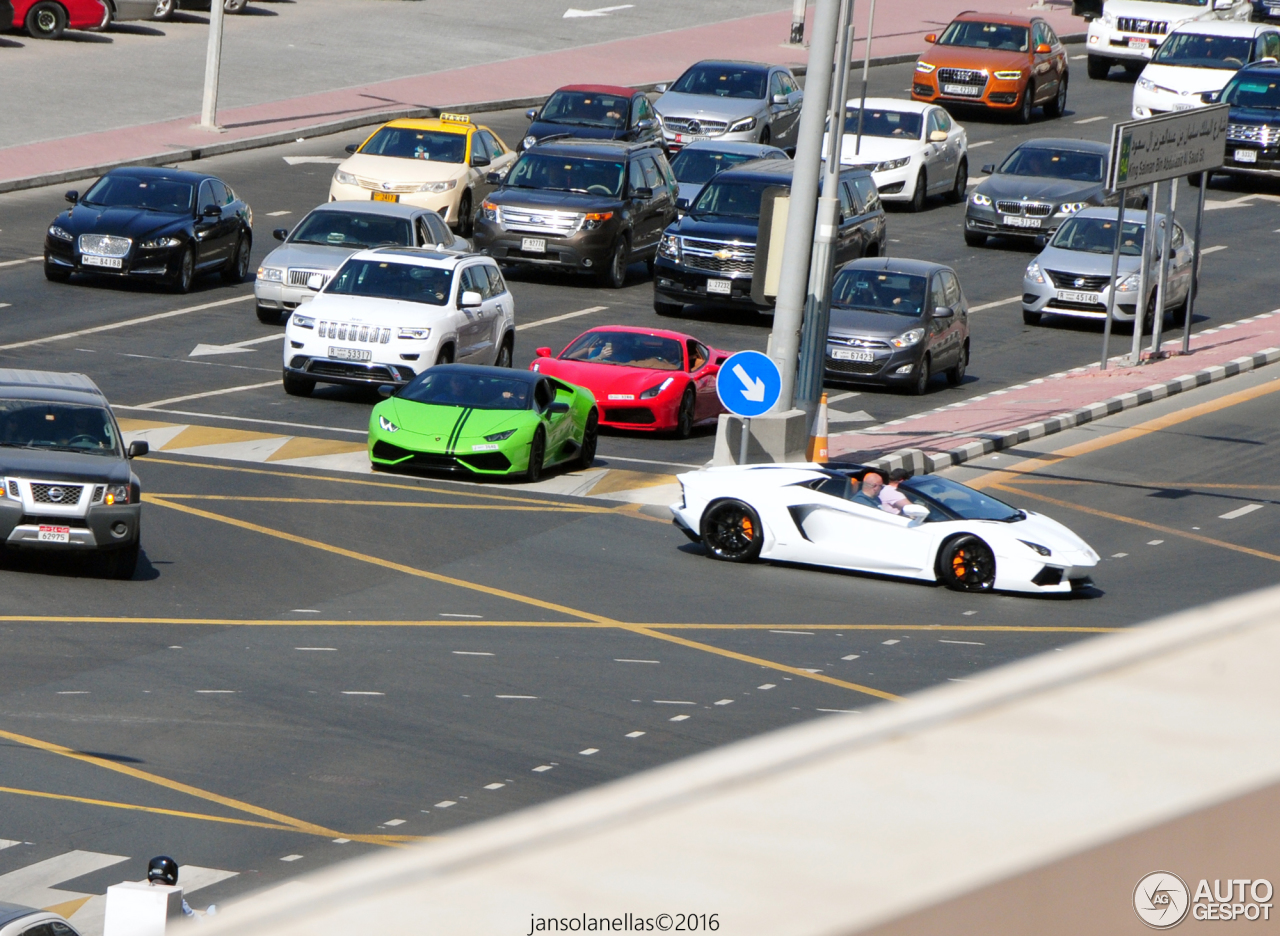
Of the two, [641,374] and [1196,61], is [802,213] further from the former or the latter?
[1196,61]

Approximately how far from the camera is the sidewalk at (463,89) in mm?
37156

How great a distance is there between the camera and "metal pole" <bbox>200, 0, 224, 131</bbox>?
38.4 m

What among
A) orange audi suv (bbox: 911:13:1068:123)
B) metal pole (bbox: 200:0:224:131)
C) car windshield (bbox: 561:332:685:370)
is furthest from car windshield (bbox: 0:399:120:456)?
orange audi suv (bbox: 911:13:1068:123)

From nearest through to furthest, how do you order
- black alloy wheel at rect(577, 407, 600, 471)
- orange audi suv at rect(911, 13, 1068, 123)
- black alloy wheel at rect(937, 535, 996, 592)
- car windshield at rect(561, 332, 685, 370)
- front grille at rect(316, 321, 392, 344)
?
black alloy wheel at rect(937, 535, 996, 592), black alloy wheel at rect(577, 407, 600, 471), front grille at rect(316, 321, 392, 344), car windshield at rect(561, 332, 685, 370), orange audi suv at rect(911, 13, 1068, 123)

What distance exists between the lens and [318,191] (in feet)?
121

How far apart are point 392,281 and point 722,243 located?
6.39 metres

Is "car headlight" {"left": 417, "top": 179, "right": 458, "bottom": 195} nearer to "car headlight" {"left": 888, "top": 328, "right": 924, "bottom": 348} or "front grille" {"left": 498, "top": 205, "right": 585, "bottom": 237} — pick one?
"front grille" {"left": 498, "top": 205, "right": 585, "bottom": 237}

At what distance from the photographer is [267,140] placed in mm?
40281

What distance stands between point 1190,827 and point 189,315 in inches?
1103

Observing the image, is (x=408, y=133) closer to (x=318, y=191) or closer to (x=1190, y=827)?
(x=318, y=191)

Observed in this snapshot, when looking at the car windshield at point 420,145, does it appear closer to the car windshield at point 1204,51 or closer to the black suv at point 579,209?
the black suv at point 579,209

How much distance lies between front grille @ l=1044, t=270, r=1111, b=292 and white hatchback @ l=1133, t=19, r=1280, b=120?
1126 cm

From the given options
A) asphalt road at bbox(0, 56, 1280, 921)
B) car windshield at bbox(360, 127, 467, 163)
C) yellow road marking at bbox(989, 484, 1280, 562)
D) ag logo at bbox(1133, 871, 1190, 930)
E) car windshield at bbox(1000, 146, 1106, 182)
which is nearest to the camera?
ag logo at bbox(1133, 871, 1190, 930)

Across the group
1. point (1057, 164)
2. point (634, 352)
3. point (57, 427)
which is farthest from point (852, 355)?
point (57, 427)
